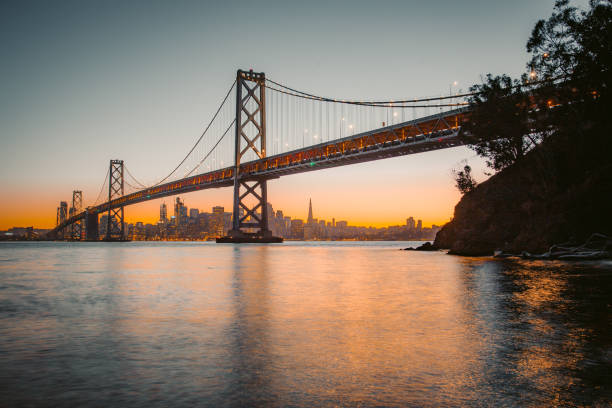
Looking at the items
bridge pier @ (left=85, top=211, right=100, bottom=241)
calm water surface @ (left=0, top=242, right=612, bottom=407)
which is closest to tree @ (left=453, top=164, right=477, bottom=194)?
calm water surface @ (left=0, top=242, right=612, bottom=407)

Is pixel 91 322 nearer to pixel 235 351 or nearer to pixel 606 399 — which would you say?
pixel 235 351

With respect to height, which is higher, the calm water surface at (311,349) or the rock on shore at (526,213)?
the rock on shore at (526,213)

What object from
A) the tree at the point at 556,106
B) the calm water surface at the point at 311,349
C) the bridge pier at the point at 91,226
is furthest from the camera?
the bridge pier at the point at 91,226

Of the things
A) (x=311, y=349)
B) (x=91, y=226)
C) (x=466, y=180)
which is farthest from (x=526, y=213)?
(x=91, y=226)

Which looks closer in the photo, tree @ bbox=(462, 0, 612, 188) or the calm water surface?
the calm water surface

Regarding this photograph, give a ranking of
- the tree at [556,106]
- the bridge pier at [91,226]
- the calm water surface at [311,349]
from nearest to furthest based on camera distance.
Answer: the calm water surface at [311,349]
the tree at [556,106]
the bridge pier at [91,226]

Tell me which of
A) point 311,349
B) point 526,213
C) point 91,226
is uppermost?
point 91,226

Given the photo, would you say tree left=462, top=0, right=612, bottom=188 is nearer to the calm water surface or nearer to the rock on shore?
the rock on shore

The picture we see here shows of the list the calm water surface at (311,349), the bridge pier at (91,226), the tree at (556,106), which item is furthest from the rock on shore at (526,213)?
the bridge pier at (91,226)

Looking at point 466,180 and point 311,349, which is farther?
point 466,180

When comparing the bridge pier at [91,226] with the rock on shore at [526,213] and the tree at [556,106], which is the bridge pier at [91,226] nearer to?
the rock on shore at [526,213]

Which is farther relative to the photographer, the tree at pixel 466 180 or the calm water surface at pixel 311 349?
the tree at pixel 466 180

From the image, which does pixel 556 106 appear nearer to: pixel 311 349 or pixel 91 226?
pixel 311 349

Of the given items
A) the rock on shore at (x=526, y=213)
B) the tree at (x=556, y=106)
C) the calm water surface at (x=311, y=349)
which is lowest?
the calm water surface at (x=311, y=349)
